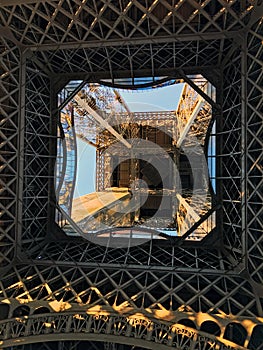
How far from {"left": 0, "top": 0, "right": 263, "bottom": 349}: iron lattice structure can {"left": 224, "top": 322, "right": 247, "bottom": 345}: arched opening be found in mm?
63

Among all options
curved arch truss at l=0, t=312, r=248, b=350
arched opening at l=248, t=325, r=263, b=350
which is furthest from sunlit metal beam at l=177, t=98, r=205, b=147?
curved arch truss at l=0, t=312, r=248, b=350

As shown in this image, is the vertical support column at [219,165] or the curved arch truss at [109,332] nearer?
the curved arch truss at [109,332]

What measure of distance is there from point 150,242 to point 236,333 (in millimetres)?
6293

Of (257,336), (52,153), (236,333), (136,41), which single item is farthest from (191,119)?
→ (257,336)

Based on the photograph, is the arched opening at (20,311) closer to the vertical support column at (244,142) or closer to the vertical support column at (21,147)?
the vertical support column at (21,147)

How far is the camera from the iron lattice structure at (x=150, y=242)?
38.4ft

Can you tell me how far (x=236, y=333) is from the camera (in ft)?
43.6

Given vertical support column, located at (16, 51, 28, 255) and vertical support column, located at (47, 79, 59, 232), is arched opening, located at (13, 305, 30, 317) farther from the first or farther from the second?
vertical support column, located at (47, 79, 59, 232)

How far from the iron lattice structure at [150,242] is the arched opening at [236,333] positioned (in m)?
0.06

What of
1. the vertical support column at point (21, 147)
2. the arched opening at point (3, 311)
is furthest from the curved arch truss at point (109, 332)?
the vertical support column at point (21, 147)

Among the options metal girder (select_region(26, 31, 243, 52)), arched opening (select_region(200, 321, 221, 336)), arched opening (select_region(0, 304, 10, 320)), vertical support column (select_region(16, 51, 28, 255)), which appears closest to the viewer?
metal girder (select_region(26, 31, 243, 52))

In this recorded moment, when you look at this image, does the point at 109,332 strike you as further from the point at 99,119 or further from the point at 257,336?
the point at 99,119

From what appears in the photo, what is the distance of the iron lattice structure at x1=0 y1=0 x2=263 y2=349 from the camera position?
11.7 m

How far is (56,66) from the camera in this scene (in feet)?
55.7
